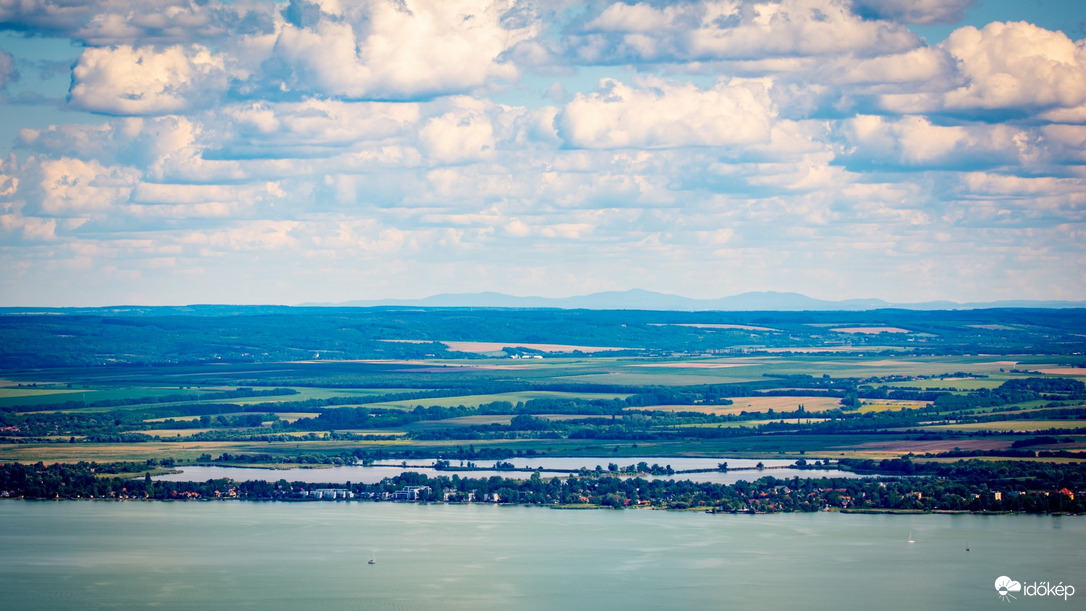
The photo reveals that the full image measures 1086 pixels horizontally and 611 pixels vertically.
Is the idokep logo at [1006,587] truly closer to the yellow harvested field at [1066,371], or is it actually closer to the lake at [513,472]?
the lake at [513,472]

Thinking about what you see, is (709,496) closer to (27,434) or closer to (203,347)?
(27,434)

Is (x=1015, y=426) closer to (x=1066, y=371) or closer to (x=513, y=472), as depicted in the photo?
(x=513, y=472)

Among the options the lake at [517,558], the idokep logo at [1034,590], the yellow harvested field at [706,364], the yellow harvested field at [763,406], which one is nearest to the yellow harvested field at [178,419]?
the yellow harvested field at [763,406]

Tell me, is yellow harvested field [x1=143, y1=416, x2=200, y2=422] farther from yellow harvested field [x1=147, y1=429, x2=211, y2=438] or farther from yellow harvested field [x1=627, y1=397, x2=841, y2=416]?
yellow harvested field [x1=627, y1=397, x2=841, y2=416]

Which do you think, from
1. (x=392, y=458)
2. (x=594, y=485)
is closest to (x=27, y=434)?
(x=392, y=458)

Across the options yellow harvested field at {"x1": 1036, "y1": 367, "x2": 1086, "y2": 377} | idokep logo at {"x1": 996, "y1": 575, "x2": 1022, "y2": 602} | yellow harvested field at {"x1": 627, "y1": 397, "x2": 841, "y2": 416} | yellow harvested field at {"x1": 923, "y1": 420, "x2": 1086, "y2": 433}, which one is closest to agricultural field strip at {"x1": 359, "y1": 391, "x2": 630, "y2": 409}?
yellow harvested field at {"x1": 627, "y1": 397, "x2": 841, "y2": 416}

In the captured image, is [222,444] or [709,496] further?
[222,444]

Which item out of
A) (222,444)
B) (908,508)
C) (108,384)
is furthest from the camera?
(108,384)
